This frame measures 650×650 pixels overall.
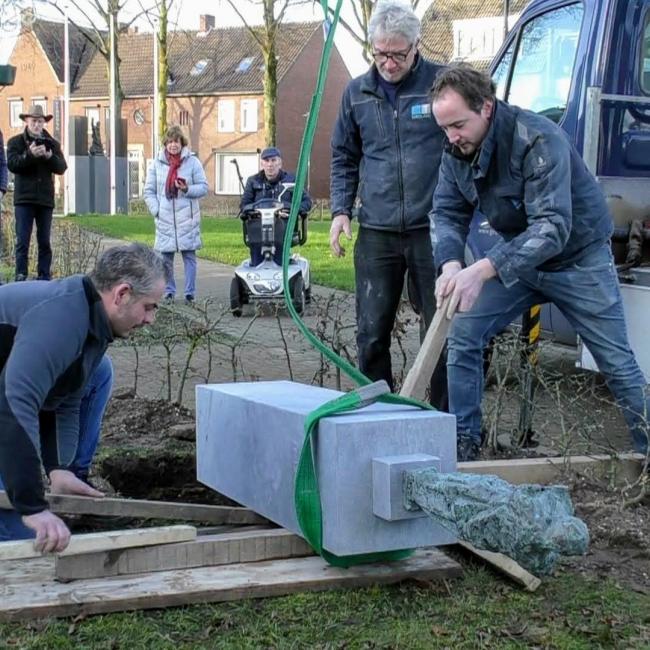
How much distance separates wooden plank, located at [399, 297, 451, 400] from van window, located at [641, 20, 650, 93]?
133 inches

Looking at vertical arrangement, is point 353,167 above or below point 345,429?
above

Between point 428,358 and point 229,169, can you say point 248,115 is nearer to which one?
point 229,169

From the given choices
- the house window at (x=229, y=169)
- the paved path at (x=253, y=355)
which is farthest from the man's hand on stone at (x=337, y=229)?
the house window at (x=229, y=169)

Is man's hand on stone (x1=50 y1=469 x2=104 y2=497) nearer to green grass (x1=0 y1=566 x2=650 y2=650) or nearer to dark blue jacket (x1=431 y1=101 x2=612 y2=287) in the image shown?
green grass (x1=0 y1=566 x2=650 y2=650)

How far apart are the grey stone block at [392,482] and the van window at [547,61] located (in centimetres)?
410

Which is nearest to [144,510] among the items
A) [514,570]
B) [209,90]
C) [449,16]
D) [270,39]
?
[514,570]

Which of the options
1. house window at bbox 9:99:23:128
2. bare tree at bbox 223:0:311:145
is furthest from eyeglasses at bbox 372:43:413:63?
house window at bbox 9:99:23:128

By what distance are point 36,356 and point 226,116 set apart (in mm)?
53042

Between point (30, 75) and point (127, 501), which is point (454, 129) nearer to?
point (127, 501)

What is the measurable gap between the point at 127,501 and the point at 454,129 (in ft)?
6.14

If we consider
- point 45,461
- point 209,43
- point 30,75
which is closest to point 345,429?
point 45,461

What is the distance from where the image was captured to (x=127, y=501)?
3.85 m

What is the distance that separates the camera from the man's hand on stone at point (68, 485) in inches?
157

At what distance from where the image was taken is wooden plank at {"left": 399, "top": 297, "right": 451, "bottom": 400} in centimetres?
392
